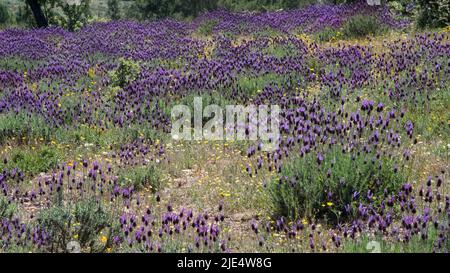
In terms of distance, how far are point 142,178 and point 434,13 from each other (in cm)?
960

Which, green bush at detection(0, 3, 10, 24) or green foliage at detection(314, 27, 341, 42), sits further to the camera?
green bush at detection(0, 3, 10, 24)

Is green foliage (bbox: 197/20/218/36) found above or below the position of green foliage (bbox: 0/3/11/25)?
above

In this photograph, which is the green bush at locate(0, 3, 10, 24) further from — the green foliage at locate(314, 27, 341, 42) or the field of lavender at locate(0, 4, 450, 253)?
the green foliage at locate(314, 27, 341, 42)

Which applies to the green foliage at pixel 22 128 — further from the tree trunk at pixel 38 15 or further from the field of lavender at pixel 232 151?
the tree trunk at pixel 38 15

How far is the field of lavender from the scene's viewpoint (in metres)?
4.50

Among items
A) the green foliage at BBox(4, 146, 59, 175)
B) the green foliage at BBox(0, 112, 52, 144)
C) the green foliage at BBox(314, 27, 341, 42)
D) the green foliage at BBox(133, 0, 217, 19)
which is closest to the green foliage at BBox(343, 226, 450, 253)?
the green foliage at BBox(4, 146, 59, 175)

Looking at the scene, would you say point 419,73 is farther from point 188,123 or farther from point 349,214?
point 349,214

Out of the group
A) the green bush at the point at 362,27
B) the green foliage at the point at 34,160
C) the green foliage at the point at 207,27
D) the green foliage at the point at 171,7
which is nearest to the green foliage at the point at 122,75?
the green foliage at the point at 34,160

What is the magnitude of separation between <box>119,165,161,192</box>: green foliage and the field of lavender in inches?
0.7

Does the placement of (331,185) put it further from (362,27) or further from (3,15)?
(3,15)

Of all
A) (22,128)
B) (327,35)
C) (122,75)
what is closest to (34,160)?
(22,128)

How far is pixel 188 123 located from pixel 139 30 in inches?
394

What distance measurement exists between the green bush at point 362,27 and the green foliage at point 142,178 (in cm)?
843

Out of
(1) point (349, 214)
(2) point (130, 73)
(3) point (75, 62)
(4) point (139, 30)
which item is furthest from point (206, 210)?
(4) point (139, 30)
